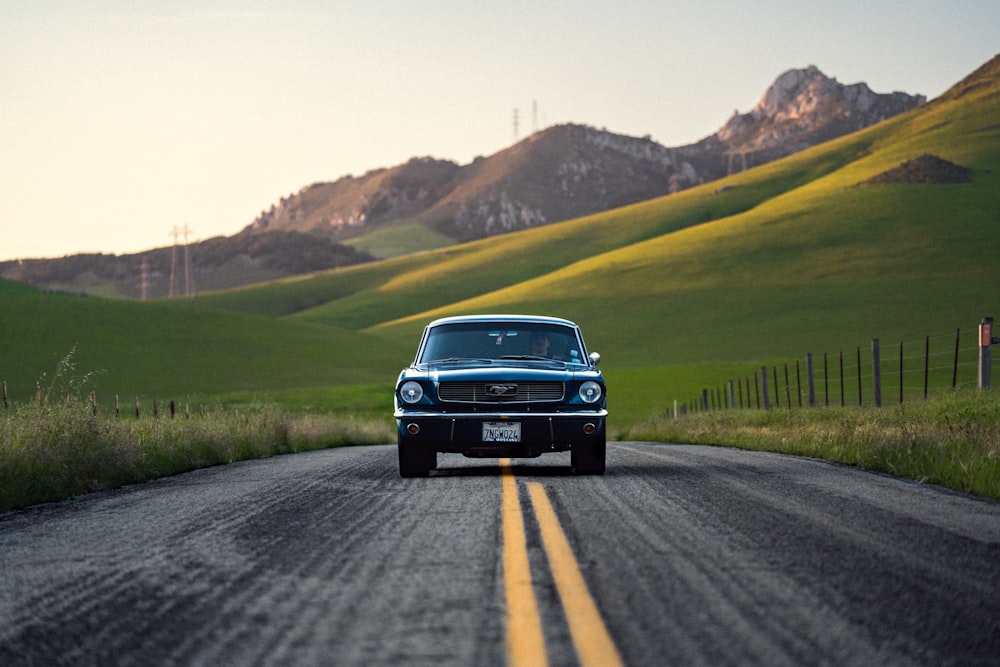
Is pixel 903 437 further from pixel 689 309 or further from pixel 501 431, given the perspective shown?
pixel 689 309

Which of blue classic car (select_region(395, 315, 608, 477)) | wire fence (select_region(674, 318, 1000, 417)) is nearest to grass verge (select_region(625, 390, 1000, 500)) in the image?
blue classic car (select_region(395, 315, 608, 477))

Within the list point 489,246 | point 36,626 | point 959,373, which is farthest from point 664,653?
point 489,246

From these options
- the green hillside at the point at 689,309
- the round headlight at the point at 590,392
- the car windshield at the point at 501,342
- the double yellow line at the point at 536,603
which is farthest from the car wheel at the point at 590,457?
the green hillside at the point at 689,309

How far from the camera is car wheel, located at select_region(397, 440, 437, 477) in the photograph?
12484 millimetres

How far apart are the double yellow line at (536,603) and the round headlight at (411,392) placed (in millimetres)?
3979

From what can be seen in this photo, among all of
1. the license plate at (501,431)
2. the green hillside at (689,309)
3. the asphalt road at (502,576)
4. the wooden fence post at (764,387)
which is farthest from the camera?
the green hillside at (689,309)

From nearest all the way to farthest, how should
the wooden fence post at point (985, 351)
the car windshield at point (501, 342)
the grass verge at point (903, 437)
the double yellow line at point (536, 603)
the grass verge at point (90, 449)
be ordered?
the double yellow line at point (536, 603)
the grass verge at point (903, 437)
the grass verge at point (90, 449)
the car windshield at point (501, 342)
the wooden fence post at point (985, 351)

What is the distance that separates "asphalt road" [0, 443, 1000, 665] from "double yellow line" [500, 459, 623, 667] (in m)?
0.02

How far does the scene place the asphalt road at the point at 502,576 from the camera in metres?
4.87

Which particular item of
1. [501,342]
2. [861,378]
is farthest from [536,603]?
[861,378]

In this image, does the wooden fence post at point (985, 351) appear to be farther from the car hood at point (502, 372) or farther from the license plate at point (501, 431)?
the license plate at point (501, 431)

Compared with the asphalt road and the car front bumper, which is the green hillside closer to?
the car front bumper

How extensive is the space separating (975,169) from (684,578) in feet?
454

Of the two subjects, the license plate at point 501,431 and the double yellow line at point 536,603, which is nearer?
the double yellow line at point 536,603
